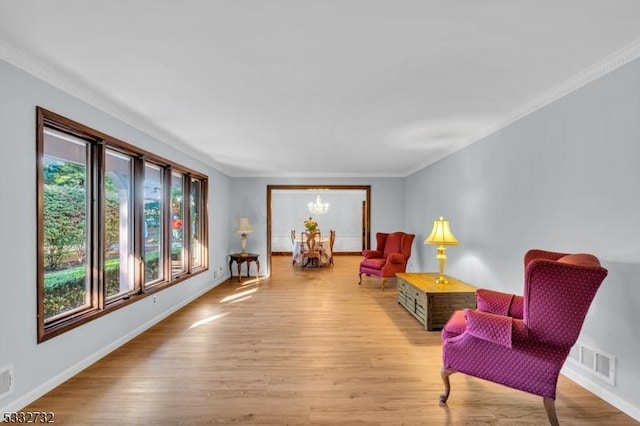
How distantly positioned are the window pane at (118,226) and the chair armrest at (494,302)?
3.46 metres

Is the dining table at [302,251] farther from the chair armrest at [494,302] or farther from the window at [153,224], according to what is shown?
the chair armrest at [494,302]

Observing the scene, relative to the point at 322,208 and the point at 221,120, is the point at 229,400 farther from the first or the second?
the point at 322,208

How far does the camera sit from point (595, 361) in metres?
2.31

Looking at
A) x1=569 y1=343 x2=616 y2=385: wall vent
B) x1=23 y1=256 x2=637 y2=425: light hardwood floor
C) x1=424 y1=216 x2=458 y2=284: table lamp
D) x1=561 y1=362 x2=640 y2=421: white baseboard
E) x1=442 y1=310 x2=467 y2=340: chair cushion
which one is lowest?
x1=23 y1=256 x2=637 y2=425: light hardwood floor

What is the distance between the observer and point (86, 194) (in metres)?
2.87

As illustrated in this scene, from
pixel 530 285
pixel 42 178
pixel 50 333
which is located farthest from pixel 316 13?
pixel 50 333

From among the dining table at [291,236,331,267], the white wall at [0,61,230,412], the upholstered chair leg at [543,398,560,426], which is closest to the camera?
the upholstered chair leg at [543,398,560,426]

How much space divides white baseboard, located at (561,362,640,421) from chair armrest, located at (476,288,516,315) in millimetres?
784

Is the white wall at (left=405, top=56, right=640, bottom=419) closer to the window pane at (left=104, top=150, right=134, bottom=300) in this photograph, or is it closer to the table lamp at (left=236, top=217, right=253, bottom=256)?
the window pane at (left=104, top=150, right=134, bottom=300)

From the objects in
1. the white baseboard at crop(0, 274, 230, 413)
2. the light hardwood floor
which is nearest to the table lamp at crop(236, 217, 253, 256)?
the white baseboard at crop(0, 274, 230, 413)

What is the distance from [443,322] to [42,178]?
13.3 feet

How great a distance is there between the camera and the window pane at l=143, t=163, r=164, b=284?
3.92 metres

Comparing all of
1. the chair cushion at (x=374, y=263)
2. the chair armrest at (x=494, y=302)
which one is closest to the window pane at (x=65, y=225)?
the chair armrest at (x=494, y=302)

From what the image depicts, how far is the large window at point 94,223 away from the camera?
8.11ft
